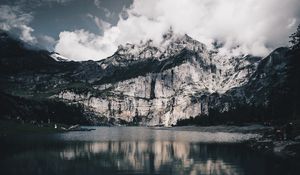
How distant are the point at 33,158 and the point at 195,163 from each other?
29.3 m

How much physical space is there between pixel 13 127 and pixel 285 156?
5183 inches

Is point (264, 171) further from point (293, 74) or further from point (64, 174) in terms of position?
point (293, 74)

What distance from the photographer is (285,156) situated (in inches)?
2296

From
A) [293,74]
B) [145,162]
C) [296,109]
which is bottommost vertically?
[145,162]

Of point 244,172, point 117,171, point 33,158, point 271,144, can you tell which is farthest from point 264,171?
point 33,158

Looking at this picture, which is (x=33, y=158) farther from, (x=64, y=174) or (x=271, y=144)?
(x=271, y=144)

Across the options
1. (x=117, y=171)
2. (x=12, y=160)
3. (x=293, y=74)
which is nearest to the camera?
(x=117, y=171)

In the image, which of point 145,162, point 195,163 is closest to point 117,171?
point 145,162

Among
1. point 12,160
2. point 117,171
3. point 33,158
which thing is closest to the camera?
point 117,171

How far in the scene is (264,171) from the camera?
151 ft

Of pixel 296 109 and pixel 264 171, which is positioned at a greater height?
pixel 296 109

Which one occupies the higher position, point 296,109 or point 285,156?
point 296,109

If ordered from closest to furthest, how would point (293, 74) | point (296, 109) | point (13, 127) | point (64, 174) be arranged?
point (64, 174) < point (293, 74) < point (296, 109) < point (13, 127)

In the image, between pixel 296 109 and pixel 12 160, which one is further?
pixel 296 109
